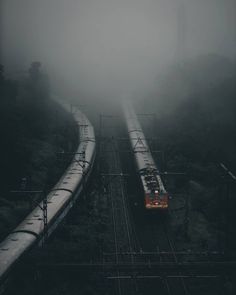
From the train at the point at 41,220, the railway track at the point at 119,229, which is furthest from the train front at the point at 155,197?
the train at the point at 41,220

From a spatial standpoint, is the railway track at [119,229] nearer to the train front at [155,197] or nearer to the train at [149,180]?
the train at [149,180]

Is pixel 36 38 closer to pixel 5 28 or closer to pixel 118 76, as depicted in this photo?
pixel 5 28

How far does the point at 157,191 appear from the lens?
120ft

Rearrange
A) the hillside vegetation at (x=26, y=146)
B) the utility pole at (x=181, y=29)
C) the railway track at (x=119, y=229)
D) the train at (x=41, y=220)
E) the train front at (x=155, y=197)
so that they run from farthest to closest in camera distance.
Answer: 1. the utility pole at (x=181, y=29)
2. the hillside vegetation at (x=26, y=146)
3. the train front at (x=155, y=197)
4. the railway track at (x=119, y=229)
5. the train at (x=41, y=220)

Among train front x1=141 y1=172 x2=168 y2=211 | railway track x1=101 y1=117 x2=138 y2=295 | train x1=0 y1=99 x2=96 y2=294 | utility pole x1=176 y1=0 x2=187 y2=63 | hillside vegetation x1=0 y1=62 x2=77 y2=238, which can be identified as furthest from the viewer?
utility pole x1=176 y1=0 x2=187 y2=63

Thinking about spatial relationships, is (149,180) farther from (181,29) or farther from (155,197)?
(181,29)

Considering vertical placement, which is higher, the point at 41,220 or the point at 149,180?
the point at 149,180

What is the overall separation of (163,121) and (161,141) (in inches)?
420

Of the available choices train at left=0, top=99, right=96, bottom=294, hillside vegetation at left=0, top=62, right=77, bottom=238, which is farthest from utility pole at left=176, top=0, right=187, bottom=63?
train at left=0, top=99, right=96, bottom=294

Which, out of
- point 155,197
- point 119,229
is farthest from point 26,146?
point 155,197

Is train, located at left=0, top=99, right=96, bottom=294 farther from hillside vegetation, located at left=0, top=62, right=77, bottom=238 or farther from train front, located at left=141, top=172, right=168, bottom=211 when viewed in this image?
train front, located at left=141, top=172, right=168, bottom=211

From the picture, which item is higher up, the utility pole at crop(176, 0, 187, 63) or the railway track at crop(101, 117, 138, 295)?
the utility pole at crop(176, 0, 187, 63)

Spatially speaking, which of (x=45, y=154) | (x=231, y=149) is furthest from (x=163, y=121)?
(x=45, y=154)

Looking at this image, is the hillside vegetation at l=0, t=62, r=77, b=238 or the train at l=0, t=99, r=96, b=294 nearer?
the train at l=0, t=99, r=96, b=294
